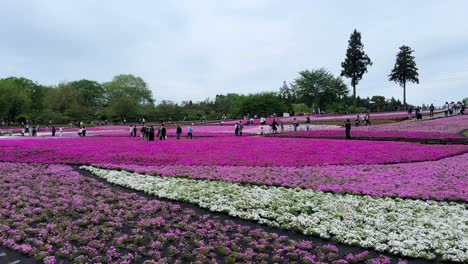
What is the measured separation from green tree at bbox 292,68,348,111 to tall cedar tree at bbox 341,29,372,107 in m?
21.4

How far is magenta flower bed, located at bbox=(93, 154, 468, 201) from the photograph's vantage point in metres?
15.9

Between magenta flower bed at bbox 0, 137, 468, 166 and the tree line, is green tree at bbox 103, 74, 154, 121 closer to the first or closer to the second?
the tree line

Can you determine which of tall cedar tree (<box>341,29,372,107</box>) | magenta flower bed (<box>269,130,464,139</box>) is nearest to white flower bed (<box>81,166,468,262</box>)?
magenta flower bed (<box>269,130,464,139</box>)

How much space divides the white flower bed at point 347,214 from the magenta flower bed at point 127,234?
0.87m

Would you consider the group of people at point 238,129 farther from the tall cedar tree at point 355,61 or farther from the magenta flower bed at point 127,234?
the tall cedar tree at point 355,61

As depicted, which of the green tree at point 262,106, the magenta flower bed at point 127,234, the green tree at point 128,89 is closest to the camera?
the magenta flower bed at point 127,234

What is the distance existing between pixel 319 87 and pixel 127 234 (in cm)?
9458

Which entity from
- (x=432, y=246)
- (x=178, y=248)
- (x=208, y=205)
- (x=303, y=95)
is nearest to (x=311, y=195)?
(x=208, y=205)

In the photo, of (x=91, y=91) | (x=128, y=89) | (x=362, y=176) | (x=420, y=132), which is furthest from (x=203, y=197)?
(x=91, y=91)

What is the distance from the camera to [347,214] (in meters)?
12.7

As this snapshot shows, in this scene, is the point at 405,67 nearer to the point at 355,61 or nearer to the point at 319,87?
the point at 355,61

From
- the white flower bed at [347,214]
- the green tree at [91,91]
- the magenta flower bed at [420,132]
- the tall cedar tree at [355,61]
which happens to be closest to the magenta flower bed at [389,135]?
the magenta flower bed at [420,132]

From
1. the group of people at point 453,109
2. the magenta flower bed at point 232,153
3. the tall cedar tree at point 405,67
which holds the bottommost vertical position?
the magenta flower bed at point 232,153

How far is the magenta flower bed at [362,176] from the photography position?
624 inches
